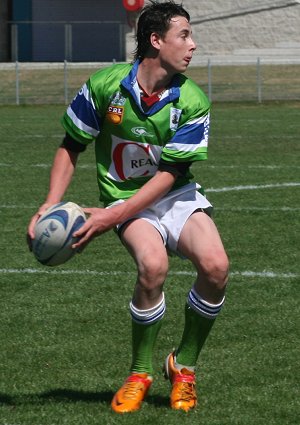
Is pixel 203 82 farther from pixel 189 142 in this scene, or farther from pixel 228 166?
pixel 189 142

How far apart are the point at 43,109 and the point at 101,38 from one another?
13969 millimetres

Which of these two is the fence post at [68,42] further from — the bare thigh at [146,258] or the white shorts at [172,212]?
the bare thigh at [146,258]

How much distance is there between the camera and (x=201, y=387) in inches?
236

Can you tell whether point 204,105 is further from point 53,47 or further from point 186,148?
point 53,47

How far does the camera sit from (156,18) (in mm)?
5816

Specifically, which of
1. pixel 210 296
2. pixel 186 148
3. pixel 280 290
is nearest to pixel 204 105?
pixel 186 148

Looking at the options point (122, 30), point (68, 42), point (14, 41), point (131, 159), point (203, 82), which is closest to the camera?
point (131, 159)

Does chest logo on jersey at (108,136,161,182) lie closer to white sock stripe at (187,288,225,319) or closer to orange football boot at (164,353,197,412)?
white sock stripe at (187,288,225,319)

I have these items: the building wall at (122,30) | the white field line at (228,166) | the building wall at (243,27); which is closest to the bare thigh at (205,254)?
the white field line at (228,166)

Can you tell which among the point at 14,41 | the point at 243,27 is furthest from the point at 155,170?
the point at 14,41

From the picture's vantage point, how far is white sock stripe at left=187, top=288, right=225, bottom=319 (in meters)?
5.72

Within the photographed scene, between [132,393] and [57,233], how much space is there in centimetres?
86

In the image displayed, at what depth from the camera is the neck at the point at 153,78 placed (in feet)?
19.1

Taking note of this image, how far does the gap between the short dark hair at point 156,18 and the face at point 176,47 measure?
33 millimetres
